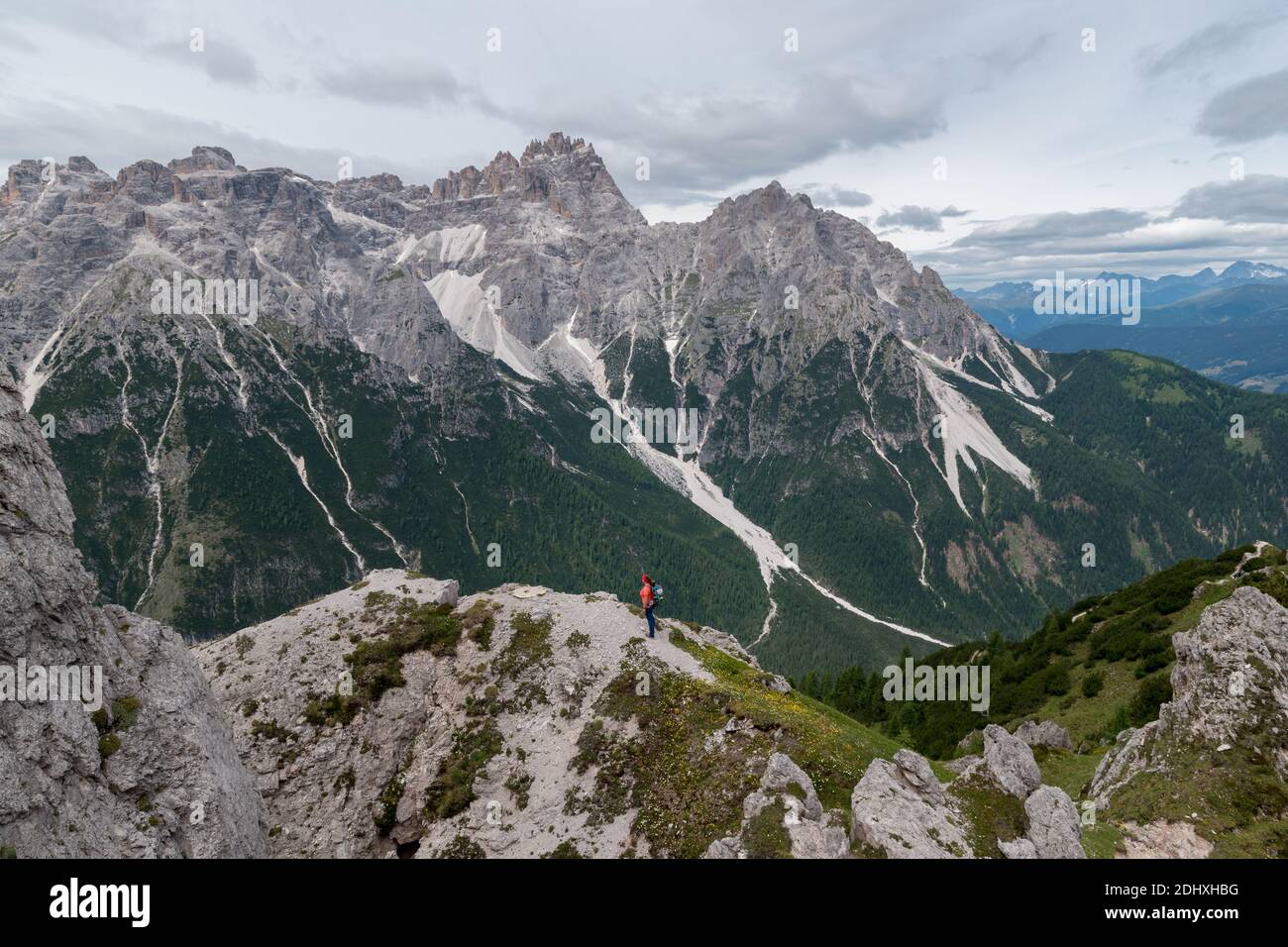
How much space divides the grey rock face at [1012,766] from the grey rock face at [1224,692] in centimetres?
866

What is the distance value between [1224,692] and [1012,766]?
1824 centimetres

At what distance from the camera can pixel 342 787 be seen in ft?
141

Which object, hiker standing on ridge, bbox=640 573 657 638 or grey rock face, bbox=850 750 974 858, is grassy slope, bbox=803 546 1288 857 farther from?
hiker standing on ridge, bbox=640 573 657 638

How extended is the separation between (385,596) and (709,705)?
1170 inches

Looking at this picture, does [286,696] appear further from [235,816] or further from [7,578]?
[7,578]

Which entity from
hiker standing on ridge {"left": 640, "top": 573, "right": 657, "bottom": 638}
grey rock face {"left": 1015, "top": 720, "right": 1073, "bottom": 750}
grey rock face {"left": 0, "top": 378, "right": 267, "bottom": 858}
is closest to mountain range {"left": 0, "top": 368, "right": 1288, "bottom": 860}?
grey rock face {"left": 0, "top": 378, "right": 267, "bottom": 858}

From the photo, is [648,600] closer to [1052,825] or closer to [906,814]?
[906,814]

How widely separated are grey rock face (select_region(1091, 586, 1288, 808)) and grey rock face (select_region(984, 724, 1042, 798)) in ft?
28.4

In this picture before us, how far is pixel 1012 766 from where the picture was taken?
1372 inches

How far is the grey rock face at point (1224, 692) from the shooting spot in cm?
3947

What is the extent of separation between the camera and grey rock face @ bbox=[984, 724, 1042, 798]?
109 feet

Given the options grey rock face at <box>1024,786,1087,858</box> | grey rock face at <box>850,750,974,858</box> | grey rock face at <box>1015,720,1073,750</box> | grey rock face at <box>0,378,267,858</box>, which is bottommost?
grey rock face at <box>1015,720,1073,750</box>

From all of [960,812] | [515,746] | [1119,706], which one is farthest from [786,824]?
[1119,706]

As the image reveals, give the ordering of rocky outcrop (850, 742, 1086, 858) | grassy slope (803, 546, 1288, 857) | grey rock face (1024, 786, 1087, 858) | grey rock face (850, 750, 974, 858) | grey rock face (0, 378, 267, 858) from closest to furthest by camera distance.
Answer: grey rock face (0, 378, 267, 858) → grey rock face (850, 750, 974, 858) → rocky outcrop (850, 742, 1086, 858) → grey rock face (1024, 786, 1087, 858) → grassy slope (803, 546, 1288, 857)
